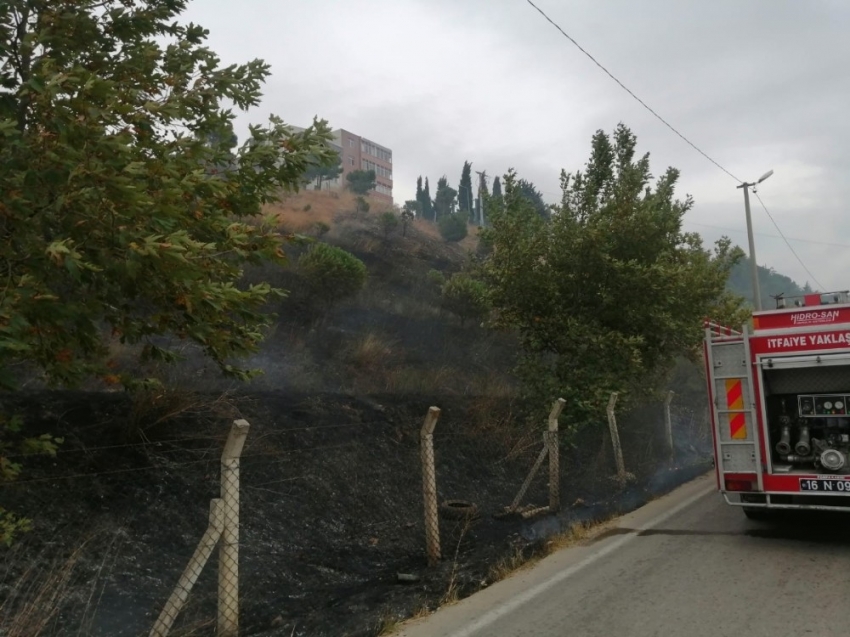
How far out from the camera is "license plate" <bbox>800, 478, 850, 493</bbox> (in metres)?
6.67

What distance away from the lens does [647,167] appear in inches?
573

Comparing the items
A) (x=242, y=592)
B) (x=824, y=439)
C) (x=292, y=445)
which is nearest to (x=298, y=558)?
(x=242, y=592)

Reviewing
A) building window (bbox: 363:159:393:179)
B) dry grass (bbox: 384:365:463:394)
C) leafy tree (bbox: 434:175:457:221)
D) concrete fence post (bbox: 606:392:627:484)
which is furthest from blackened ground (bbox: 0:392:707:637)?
building window (bbox: 363:159:393:179)

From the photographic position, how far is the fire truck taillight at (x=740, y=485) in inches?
280

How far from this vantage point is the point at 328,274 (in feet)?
53.3

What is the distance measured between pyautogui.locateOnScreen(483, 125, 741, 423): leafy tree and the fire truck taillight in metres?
4.42

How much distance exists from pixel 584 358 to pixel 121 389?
7.80m

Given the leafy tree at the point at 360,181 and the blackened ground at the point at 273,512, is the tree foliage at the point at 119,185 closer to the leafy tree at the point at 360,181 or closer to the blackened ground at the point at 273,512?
the blackened ground at the point at 273,512

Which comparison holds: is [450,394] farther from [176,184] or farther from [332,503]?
[176,184]

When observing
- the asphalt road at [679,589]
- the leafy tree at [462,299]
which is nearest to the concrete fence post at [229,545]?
the asphalt road at [679,589]

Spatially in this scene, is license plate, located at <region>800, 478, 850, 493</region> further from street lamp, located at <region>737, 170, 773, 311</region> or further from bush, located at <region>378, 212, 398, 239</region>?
bush, located at <region>378, 212, 398, 239</region>

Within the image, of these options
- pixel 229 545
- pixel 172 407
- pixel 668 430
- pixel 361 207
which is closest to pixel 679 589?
pixel 229 545

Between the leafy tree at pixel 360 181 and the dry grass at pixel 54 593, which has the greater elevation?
the leafy tree at pixel 360 181

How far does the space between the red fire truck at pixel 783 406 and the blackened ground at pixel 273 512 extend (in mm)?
2275
